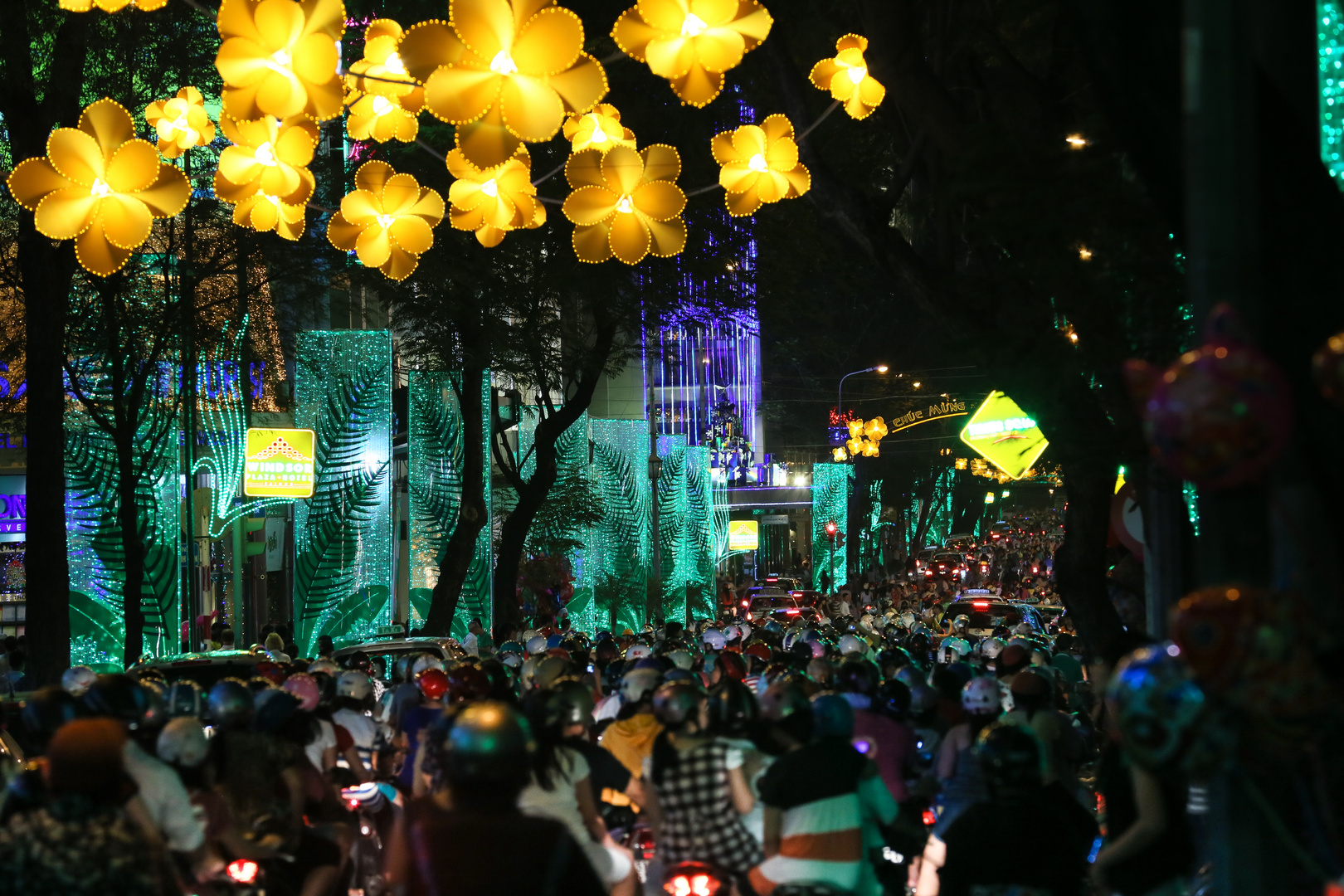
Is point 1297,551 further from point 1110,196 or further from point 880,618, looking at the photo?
point 880,618

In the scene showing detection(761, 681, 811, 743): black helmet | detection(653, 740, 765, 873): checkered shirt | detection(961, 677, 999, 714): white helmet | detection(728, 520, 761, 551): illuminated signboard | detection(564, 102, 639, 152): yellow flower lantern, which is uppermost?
detection(564, 102, 639, 152): yellow flower lantern

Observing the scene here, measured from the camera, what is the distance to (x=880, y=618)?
32.8 m

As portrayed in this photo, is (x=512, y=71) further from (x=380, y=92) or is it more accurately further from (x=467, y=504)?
(x=467, y=504)

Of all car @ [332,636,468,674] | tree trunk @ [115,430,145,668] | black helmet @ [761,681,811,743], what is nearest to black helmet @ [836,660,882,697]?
black helmet @ [761,681,811,743]

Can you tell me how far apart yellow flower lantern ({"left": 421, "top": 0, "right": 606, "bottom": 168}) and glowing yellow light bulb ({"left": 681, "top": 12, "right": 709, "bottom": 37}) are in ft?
1.60

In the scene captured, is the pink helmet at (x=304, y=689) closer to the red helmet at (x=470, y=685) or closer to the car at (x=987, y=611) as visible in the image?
the red helmet at (x=470, y=685)

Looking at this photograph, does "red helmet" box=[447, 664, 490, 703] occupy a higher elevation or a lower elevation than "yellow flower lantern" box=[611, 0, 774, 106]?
lower

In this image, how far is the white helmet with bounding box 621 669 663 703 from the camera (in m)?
10.4

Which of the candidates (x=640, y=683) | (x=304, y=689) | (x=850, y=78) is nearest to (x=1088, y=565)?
(x=640, y=683)

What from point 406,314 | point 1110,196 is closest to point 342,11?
point 1110,196

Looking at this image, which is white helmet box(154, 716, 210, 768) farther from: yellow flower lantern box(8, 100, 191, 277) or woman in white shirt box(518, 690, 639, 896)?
yellow flower lantern box(8, 100, 191, 277)

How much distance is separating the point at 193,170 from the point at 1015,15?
15.1m

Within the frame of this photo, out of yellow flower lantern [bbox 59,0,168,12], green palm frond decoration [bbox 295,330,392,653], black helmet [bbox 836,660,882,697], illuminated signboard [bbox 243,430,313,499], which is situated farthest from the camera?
illuminated signboard [bbox 243,430,313,499]

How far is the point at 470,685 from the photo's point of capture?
423 inches
